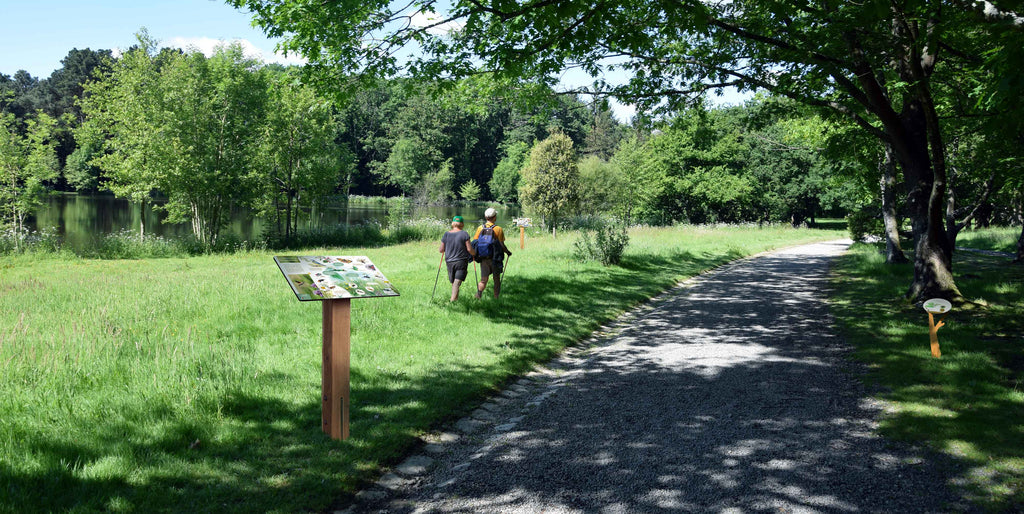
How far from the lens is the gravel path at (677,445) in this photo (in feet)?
12.6

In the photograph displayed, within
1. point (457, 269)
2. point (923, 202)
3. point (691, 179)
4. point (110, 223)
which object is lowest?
point (457, 269)

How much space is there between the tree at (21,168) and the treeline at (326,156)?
0.07m

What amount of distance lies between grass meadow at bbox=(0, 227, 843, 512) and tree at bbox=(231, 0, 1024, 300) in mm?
4068

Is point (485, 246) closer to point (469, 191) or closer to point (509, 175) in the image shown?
point (469, 191)

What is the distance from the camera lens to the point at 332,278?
495 cm

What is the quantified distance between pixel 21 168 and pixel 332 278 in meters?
27.0

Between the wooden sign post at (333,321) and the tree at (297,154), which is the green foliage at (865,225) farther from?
the wooden sign post at (333,321)

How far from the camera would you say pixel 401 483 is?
4250 millimetres

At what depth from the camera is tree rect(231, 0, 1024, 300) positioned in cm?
873

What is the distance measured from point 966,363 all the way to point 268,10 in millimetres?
11297

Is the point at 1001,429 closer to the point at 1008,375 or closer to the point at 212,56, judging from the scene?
the point at 1008,375

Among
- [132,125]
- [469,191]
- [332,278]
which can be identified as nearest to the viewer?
[332,278]

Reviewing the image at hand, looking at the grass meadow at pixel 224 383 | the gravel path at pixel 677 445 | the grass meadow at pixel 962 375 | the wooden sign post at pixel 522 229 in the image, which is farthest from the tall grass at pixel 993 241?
the gravel path at pixel 677 445

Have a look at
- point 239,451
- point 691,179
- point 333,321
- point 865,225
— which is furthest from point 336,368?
point 691,179
